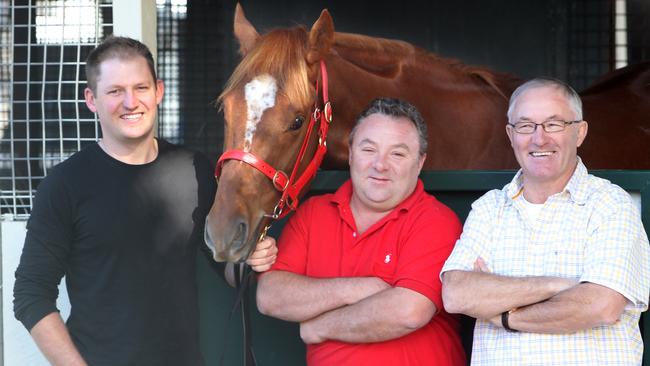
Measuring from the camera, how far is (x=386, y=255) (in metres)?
2.33

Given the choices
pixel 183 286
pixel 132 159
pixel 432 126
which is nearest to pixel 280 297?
pixel 183 286

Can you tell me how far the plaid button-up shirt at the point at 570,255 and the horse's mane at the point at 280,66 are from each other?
69cm

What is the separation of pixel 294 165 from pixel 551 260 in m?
0.83

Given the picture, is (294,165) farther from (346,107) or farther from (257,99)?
(346,107)

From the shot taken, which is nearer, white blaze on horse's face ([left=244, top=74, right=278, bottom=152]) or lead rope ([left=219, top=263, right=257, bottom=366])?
white blaze on horse's face ([left=244, top=74, right=278, bottom=152])

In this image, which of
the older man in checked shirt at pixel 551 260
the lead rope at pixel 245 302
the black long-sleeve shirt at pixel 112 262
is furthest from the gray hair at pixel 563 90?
the black long-sleeve shirt at pixel 112 262

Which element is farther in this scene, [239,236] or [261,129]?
[261,129]

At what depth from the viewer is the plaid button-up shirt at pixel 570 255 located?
6.88 ft

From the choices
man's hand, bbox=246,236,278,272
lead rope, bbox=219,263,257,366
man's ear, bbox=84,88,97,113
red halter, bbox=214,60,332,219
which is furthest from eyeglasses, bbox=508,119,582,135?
man's ear, bbox=84,88,97,113

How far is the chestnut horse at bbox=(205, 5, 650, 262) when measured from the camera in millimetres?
2359

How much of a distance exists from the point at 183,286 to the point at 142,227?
0.74 feet

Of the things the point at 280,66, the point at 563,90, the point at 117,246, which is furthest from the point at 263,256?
the point at 563,90

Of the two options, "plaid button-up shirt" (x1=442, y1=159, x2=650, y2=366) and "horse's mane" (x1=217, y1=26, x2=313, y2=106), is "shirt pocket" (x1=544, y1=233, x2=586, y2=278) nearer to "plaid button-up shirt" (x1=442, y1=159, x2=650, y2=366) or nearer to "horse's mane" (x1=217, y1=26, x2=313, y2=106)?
"plaid button-up shirt" (x1=442, y1=159, x2=650, y2=366)

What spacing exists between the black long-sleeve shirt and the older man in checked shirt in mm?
836
